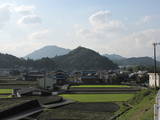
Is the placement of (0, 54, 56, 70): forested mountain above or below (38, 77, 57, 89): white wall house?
above

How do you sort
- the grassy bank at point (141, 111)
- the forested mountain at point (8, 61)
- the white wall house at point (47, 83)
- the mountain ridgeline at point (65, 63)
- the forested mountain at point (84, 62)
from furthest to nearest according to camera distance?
the forested mountain at point (84, 62), the forested mountain at point (8, 61), the mountain ridgeline at point (65, 63), the white wall house at point (47, 83), the grassy bank at point (141, 111)

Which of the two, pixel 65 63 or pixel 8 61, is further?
pixel 65 63

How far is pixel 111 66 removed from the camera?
16925 cm

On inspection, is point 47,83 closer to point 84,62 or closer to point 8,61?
point 8,61

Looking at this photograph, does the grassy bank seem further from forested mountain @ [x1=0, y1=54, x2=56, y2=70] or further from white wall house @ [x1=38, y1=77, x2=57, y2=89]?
forested mountain @ [x1=0, y1=54, x2=56, y2=70]

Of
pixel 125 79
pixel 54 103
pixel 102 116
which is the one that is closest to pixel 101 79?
pixel 125 79

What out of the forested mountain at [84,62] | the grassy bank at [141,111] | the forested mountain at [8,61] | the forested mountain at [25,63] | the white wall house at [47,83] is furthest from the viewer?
the forested mountain at [84,62]

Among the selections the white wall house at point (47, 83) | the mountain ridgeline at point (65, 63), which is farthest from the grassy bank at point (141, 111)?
the mountain ridgeline at point (65, 63)

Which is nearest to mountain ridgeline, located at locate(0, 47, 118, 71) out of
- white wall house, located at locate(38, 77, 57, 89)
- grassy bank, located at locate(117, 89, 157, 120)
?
white wall house, located at locate(38, 77, 57, 89)

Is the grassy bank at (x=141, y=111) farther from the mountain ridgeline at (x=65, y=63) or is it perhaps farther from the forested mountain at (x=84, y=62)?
the forested mountain at (x=84, y=62)

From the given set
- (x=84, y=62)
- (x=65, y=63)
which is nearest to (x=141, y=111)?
(x=65, y=63)

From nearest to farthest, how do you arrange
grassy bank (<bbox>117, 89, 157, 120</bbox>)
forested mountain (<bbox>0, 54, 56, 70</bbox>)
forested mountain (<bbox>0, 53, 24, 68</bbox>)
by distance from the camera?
grassy bank (<bbox>117, 89, 157, 120</bbox>)
forested mountain (<bbox>0, 54, 56, 70</bbox>)
forested mountain (<bbox>0, 53, 24, 68</bbox>)

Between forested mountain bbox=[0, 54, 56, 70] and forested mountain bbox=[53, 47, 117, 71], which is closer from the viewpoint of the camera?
forested mountain bbox=[0, 54, 56, 70]

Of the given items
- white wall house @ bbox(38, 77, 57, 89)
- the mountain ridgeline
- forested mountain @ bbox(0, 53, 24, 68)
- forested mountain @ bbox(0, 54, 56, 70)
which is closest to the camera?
white wall house @ bbox(38, 77, 57, 89)
